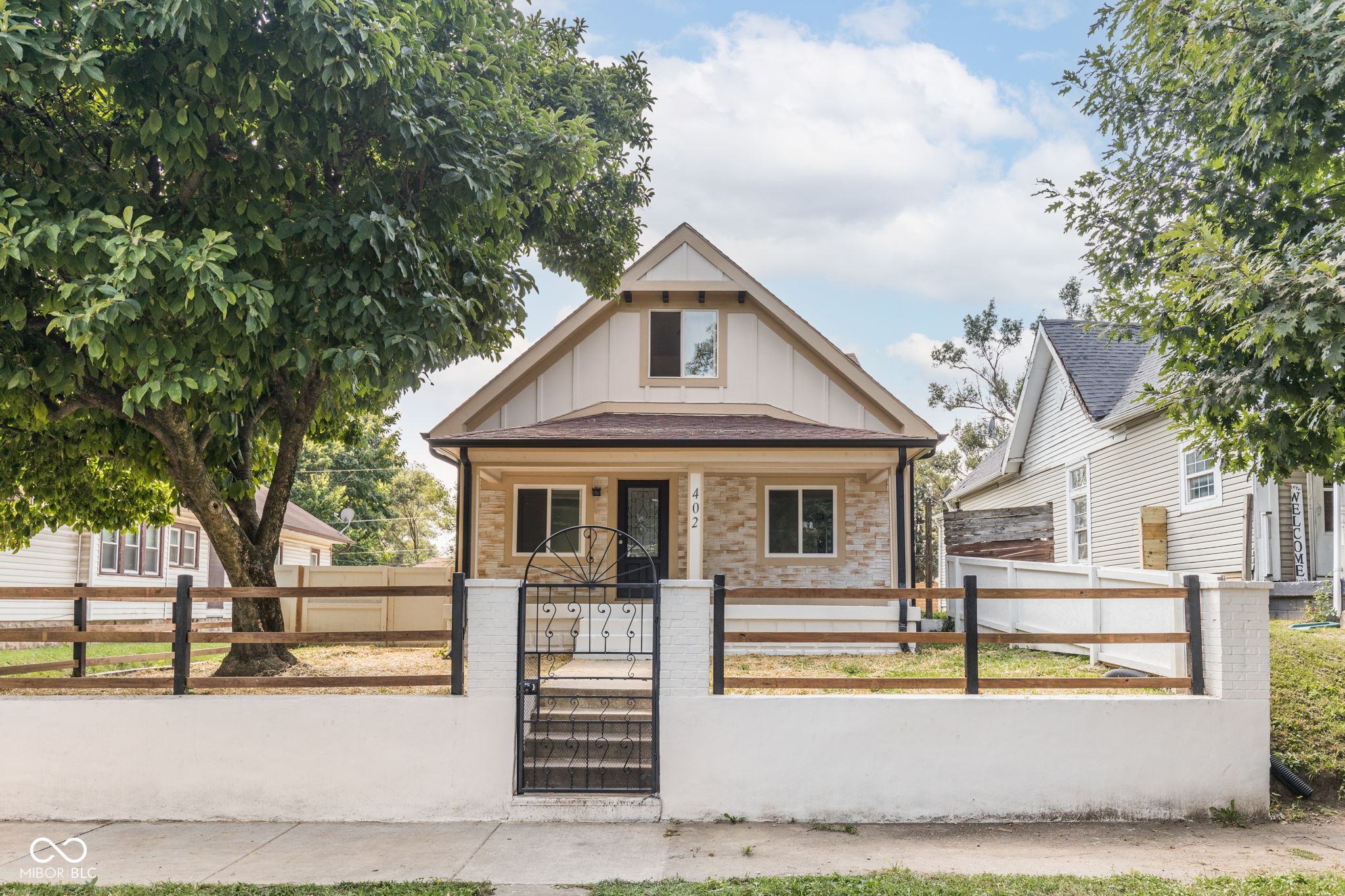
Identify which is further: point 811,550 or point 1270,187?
point 811,550

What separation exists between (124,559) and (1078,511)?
21121 millimetres

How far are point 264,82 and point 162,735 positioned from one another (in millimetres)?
4860

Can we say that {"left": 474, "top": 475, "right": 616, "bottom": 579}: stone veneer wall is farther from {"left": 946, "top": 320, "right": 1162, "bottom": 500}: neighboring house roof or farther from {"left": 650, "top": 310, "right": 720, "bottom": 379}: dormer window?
{"left": 946, "top": 320, "right": 1162, "bottom": 500}: neighboring house roof

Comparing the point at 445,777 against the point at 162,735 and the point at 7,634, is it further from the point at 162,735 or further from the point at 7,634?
the point at 7,634

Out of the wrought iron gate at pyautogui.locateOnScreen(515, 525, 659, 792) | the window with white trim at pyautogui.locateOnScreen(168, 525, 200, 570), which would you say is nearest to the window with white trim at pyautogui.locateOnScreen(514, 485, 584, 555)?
the wrought iron gate at pyautogui.locateOnScreen(515, 525, 659, 792)

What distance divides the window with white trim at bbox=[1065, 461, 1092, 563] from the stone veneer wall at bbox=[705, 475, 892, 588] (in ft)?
24.1

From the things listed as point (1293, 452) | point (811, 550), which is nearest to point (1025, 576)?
point (811, 550)

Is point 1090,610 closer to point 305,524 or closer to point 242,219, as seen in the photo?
point 242,219

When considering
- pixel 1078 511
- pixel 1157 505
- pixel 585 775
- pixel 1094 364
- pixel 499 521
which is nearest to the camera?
pixel 585 775

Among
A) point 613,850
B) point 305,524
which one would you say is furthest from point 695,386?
point 305,524

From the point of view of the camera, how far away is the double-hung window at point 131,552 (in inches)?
803

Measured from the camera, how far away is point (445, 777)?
6844 mm

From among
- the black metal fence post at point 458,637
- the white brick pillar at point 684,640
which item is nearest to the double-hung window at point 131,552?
the black metal fence post at point 458,637

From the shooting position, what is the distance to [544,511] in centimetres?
1462
